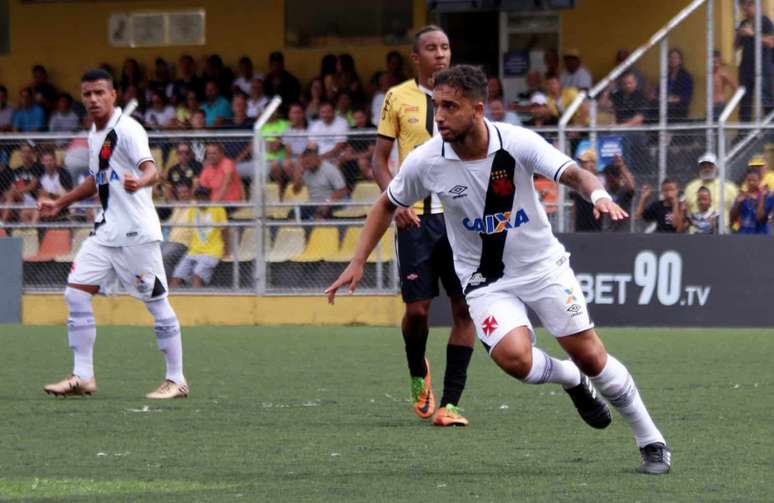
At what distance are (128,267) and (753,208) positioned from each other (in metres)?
8.46

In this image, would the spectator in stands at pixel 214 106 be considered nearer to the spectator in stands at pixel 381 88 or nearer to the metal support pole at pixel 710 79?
the spectator in stands at pixel 381 88

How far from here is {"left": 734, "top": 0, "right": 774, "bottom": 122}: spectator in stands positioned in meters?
18.2

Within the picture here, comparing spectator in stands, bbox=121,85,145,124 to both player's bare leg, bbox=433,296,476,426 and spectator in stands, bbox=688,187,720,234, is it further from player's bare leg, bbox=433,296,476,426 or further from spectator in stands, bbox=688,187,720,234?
player's bare leg, bbox=433,296,476,426

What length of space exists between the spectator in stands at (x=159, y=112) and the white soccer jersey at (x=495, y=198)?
50.0 ft

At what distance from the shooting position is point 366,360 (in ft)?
46.2

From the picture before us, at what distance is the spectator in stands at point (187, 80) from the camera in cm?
2345

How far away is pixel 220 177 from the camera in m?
19.0

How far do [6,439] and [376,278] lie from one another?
1015 cm

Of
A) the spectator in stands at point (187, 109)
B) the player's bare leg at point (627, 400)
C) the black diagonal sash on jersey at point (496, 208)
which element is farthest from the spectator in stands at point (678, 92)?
the player's bare leg at point (627, 400)

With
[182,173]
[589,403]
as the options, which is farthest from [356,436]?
[182,173]

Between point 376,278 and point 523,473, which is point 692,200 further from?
point 523,473

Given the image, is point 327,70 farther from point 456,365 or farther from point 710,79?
point 456,365

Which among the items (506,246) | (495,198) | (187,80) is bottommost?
(506,246)

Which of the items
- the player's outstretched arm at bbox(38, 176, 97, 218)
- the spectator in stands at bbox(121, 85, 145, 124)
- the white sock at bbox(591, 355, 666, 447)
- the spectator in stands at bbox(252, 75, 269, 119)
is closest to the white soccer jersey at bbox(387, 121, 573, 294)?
the white sock at bbox(591, 355, 666, 447)
